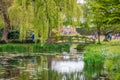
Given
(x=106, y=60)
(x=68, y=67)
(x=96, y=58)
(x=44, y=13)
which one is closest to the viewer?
(x=44, y=13)

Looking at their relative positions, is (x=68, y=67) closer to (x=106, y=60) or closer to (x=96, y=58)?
(x=96, y=58)

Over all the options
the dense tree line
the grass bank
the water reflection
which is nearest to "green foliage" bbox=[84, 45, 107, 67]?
the grass bank

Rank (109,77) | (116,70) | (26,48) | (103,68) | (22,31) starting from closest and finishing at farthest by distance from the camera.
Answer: (109,77) < (116,70) < (103,68) < (22,31) < (26,48)

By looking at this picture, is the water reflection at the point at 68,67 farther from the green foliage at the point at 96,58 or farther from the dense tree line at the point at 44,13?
the dense tree line at the point at 44,13

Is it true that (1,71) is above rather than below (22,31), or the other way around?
below

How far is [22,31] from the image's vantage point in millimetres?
25047

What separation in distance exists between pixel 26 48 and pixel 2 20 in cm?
527

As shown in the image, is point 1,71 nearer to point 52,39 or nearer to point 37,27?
point 37,27

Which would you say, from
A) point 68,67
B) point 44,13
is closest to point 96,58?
point 68,67

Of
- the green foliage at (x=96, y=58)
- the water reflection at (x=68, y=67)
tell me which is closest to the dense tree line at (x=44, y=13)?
the water reflection at (x=68, y=67)

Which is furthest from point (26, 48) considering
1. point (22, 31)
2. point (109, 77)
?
point (109, 77)

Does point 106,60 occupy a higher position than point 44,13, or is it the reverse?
point 44,13

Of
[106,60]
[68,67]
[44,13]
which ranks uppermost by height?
[44,13]

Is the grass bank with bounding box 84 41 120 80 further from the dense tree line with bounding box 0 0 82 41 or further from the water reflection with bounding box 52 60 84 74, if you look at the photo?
the dense tree line with bounding box 0 0 82 41
